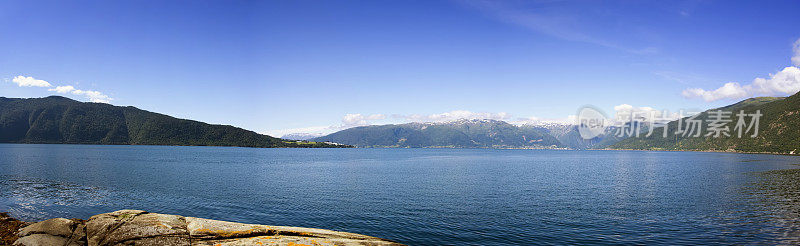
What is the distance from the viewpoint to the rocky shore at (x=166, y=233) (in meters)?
13.6

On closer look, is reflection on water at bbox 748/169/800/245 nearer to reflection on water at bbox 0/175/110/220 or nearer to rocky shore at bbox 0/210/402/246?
rocky shore at bbox 0/210/402/246

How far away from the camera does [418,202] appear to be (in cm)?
4606

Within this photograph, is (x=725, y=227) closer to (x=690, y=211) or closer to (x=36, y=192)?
(x=690, y=211)

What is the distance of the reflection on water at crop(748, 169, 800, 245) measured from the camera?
3017 cm

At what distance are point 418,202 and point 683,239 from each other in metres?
26.7

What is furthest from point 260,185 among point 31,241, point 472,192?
point 31,241

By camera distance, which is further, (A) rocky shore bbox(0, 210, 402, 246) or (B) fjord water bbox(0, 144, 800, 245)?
(B) fjord water bbox(0, 144, 800, 245)

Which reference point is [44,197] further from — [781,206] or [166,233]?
[781,206]

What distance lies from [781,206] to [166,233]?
6241 cm

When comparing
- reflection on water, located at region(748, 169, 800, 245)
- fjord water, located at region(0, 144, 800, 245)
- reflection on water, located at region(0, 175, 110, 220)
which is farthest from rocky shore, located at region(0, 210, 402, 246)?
→ reflection on water, located at region(748, 169, 800, 245)

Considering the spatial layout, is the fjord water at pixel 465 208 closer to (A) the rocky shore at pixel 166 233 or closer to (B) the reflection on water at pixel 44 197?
(B) the reflection on water at pixel 44 197

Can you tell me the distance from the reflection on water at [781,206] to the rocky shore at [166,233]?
3609 cm

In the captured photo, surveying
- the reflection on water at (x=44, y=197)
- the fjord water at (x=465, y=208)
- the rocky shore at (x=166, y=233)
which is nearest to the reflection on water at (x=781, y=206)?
the fjord water at (x=465, y=208)

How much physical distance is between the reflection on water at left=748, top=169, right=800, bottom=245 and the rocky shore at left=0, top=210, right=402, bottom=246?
36.1 meters
